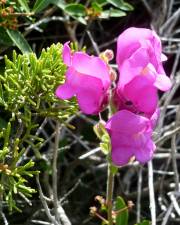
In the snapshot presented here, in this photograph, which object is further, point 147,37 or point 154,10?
point 154,10

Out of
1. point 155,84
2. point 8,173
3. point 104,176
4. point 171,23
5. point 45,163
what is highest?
point 155,84

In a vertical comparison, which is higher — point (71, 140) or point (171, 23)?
point (171, 23)

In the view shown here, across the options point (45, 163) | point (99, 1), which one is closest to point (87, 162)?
point (45, 163)

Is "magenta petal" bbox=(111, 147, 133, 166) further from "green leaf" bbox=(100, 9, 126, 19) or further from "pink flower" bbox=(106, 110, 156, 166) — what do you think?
"green leaf" bbox=(100, 9, 126, 19)

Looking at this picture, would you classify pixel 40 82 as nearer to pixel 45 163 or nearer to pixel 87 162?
pixel 45 163

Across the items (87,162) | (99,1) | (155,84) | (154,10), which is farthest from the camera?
(154,10)


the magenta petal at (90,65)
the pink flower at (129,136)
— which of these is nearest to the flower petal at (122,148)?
the pink flower at (129,136)

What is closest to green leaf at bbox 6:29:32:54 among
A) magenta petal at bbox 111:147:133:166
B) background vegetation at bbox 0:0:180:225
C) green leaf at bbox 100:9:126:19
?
background vegetation at bbox 0:0:180:225

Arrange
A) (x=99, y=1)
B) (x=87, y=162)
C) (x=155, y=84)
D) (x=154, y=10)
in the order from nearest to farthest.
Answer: (x=155, y=84) < (x=99, y=1) < (x=87, y=162) < (x=154, y=10)

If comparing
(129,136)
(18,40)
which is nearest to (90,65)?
(129,136)
